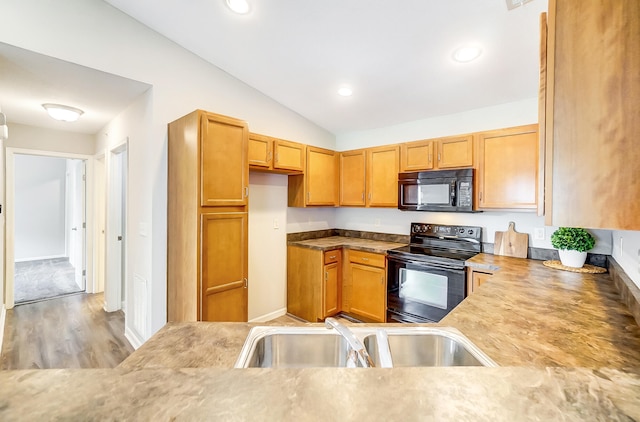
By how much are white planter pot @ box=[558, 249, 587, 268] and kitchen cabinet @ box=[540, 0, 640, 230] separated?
199 cm

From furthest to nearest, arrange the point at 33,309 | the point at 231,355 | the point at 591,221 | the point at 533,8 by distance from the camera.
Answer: the point at 33,309 < the point at 533,8 < the point at 231,355 < the point at 591,221

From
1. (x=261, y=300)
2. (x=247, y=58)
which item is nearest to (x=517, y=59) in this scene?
(x=247, y=58)

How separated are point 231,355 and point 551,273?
232cm

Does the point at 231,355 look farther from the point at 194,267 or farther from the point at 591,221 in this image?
the point at 194,267

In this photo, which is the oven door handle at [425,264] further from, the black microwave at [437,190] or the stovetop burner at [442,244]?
the black microwave at [437,190]

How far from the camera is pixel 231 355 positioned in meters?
0.89

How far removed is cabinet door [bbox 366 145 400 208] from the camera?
321cm

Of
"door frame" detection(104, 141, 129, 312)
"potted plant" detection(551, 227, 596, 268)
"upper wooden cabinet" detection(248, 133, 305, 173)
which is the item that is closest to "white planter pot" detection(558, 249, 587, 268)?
"potted plant" detection(551, 227, 596, 268)

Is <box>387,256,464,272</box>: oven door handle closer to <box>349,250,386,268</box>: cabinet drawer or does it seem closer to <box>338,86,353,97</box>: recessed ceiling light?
<box>349,250,386,268</box>: cabinet drawer

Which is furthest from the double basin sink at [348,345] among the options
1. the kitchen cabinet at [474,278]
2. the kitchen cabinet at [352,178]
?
the kitchen cabinet at [352,178]

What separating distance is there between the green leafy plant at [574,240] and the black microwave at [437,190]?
0.68 meters

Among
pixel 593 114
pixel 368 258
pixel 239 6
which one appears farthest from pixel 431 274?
pixel 239 6

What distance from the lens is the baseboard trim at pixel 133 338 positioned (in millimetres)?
2712

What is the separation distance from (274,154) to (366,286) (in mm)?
1795
